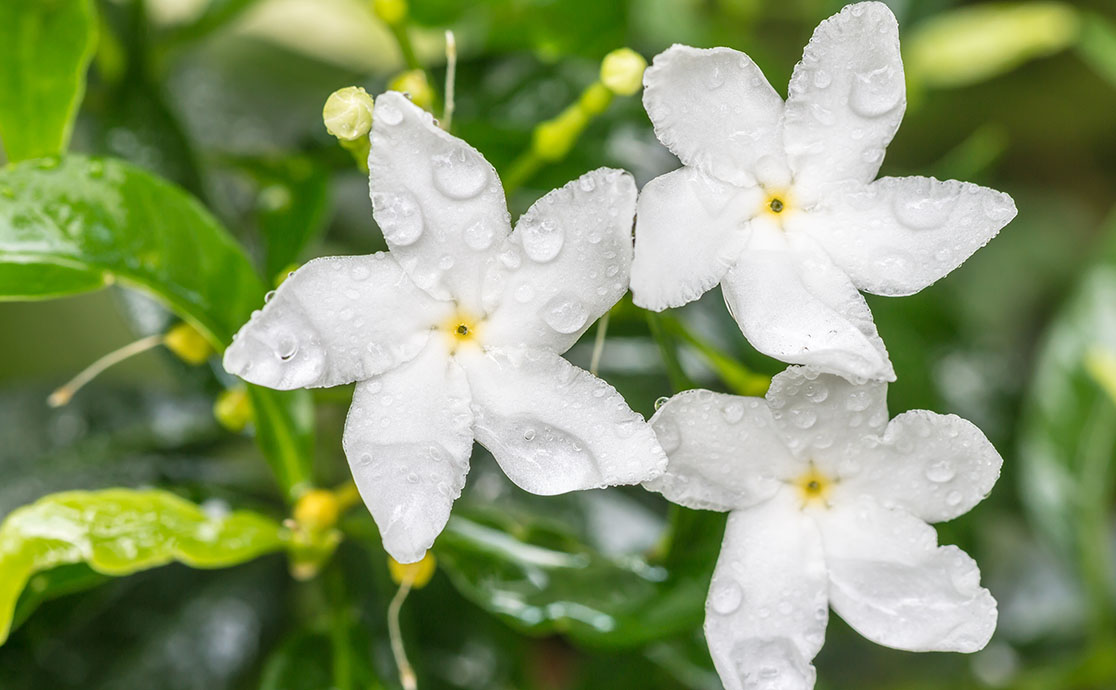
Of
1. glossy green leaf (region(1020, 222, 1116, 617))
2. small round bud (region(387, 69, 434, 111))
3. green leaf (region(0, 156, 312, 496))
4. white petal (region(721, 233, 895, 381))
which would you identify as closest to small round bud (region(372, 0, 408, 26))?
small round bud (region(387, 69, 434, 111))

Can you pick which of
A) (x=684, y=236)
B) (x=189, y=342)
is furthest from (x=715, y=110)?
(x=189, y=342)

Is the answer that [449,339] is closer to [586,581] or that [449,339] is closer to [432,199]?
[432,199]

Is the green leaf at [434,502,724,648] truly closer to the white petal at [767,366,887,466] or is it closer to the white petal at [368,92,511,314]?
the white petal at [767,366,887,466]

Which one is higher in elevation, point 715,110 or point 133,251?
point 715,110

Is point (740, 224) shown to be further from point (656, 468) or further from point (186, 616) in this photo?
point (186, 616)

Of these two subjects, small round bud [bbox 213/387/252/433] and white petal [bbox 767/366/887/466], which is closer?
white petal [bbox 767/366/887/466]

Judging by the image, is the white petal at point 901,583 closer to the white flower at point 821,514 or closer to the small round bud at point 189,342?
the white flower at point 821,514

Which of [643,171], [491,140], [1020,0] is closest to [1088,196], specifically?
[1020,0]
